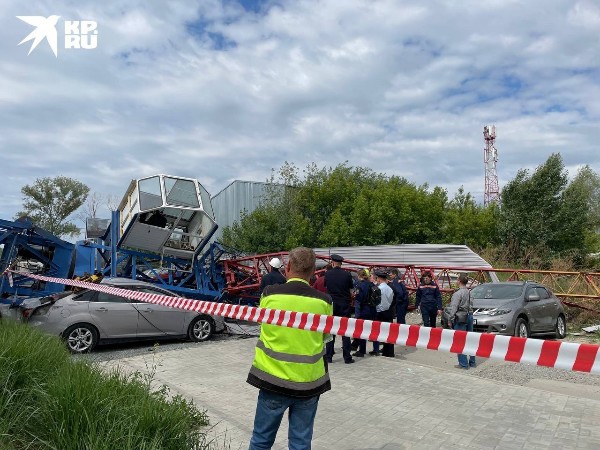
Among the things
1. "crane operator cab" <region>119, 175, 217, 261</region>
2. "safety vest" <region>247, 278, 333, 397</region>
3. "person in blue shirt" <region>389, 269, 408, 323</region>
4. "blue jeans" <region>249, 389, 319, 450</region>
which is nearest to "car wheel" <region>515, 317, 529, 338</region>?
"person in blue shirt" <region>389, 269, 408, 323</region>

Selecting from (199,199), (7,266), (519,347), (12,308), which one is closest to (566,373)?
(519,347)

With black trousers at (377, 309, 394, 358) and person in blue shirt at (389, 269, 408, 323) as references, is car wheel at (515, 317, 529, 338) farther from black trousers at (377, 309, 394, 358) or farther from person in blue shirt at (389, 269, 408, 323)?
black trousers at (377, 309, 394, 358)

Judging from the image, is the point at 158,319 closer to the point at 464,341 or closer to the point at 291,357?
the point at 291,357

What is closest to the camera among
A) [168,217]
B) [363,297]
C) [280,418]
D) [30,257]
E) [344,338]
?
[280,418]

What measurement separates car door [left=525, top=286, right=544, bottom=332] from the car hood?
37 cm

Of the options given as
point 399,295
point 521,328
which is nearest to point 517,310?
point 521,328

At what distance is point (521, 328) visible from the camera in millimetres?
11414

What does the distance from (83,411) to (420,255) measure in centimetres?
1988

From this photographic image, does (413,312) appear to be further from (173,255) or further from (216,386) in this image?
(216,386)

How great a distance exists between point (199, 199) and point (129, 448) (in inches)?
399

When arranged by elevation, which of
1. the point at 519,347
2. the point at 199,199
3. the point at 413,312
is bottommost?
the point at 413,312

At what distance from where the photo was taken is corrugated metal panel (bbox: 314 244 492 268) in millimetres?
20797

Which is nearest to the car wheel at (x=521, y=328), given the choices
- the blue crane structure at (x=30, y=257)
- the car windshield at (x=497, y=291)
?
the car windshield at (x=497, y=291)

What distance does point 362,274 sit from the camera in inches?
382
